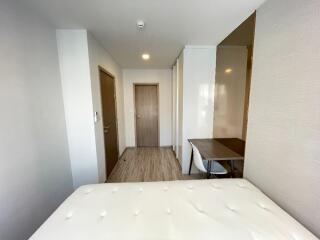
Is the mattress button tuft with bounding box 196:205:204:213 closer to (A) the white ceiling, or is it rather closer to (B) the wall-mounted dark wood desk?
(B) the wall-mounted dark wood desk

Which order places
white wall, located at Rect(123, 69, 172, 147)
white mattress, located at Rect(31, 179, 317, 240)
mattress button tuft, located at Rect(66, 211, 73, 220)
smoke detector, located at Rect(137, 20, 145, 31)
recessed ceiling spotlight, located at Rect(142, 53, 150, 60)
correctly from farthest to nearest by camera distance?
1. white wall, located at Rect(123, 69, 172, 147)
2. recessed ceiling spotlight, located at Rect(142, 53, 150, 60)
3. smoke detector, located at Rect(137, 20, 145, 31)
4. mattress button tuft, located at Rect(66, 211, 73, 220)
5. white mattress, located at Rect(31, 179, 317, 240)

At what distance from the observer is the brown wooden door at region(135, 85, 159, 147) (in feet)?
14.5

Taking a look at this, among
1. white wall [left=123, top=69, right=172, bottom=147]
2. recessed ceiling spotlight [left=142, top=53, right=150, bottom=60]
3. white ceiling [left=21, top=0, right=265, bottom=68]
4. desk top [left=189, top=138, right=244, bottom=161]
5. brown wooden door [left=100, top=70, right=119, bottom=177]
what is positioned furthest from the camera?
white wall [left=123, top=69, right=172, bottom=147]

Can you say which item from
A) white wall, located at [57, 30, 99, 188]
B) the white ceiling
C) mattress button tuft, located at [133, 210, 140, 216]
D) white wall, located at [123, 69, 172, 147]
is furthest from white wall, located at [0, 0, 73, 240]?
white wall, located at [123, 69, 172, 147]

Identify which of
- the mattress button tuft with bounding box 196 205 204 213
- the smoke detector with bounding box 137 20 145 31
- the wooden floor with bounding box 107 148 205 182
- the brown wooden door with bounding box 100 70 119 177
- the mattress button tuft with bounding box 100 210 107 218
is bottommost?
the wooden floor with bounding box 107 148 205 182

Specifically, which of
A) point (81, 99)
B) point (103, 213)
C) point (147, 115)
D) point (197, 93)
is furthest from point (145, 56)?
point (103, 213)

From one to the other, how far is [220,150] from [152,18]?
191 cm

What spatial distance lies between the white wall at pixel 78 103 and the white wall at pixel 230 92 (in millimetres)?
2147

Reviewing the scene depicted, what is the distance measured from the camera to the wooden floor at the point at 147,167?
2723 mm

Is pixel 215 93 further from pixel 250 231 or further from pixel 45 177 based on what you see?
pixel 45 177

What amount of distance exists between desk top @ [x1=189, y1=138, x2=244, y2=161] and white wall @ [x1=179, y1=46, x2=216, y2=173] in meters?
0.21

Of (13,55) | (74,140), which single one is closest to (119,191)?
(74,140)

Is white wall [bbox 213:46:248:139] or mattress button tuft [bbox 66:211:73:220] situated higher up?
white wall [bbox 213:46:248:139]

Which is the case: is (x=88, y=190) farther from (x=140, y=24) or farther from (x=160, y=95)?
(x=160, y=95)
